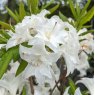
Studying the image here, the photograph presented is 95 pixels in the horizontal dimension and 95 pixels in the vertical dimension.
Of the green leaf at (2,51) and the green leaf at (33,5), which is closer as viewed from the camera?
the green leaf at (2,51)

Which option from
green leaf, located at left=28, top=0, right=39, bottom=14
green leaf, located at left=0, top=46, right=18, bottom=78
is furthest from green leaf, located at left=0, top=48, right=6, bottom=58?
green leaf, located at left=28, top=0, right=39, bottom=14

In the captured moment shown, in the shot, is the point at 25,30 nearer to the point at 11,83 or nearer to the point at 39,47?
the point at 39,47

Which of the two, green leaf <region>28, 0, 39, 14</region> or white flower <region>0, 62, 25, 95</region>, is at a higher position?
green leaf <region>28, 0, 39, 14</region>

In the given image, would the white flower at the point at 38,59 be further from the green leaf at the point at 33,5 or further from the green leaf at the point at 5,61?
the green leaf at the point at 33,5

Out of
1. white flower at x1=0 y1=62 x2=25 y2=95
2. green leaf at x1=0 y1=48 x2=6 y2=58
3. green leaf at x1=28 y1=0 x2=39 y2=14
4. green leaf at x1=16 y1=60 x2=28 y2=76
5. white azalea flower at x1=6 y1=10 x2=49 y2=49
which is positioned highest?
green leaf at x1=28 y1=0 x2=39 y2=14

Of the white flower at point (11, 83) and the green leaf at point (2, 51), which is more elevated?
the green leaf at point (2, 51)

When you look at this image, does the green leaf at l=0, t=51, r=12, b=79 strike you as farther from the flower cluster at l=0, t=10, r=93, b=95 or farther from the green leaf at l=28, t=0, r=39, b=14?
the green leaf at l=28, t=0, r=39, b=14

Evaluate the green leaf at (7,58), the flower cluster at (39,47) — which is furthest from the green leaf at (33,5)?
the green leaf at (7,58)

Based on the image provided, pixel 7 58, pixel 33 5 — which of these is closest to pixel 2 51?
pixel 7 58

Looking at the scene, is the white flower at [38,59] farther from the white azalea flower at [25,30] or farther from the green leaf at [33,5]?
the green leaf at [33,5]

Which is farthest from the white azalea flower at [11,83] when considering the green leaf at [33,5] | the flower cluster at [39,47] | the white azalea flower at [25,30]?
the green leaf at [33,5]

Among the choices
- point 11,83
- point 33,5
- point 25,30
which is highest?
point 33,5

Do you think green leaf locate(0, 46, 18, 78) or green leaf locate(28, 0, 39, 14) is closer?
green leaf locate(0, 46, 18, 78)

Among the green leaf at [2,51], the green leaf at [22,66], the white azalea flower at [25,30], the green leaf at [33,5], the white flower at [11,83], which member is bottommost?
the white flower at [11,83]
